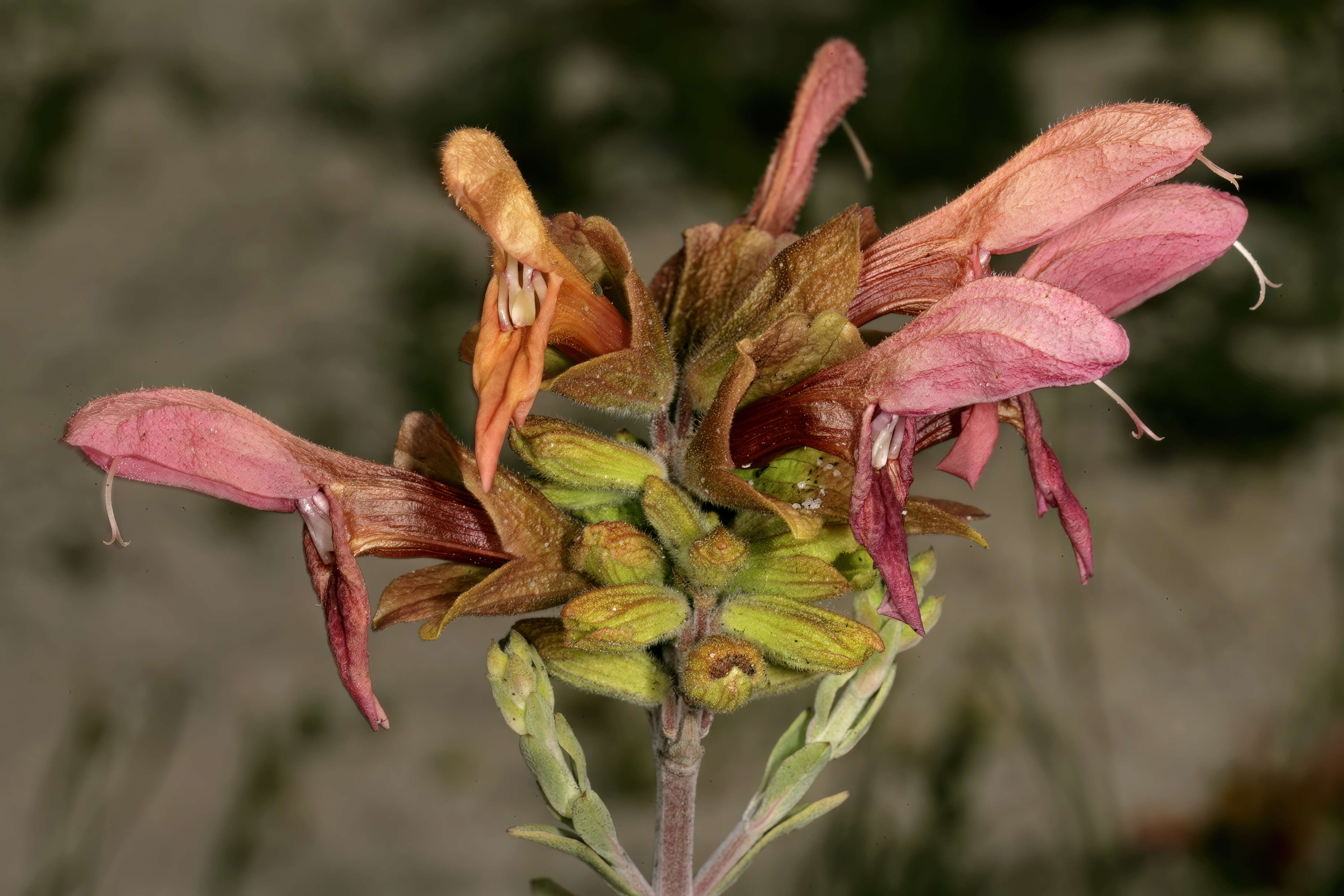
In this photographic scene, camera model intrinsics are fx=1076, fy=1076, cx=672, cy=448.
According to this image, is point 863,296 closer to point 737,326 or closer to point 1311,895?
point 737,326

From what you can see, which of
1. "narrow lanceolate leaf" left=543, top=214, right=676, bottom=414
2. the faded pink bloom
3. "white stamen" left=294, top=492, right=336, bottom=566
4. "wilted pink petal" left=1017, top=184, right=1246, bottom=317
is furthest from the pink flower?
"wilted pink petal" left=1017, top=184, right=1246, bottom=317

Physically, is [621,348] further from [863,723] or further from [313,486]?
[863,723]

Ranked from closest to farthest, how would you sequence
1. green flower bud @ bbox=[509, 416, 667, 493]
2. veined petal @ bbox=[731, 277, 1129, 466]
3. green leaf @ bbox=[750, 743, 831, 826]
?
veined petal @ bbox=[731, 277, 1129, 466] < green flower bud @ bbox=[509, 416, 667, 493] < green leaf @ bbox=[750, 743, 831, 826]

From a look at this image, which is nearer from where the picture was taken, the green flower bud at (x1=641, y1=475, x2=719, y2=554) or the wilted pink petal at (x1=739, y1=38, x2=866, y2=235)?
the green flower bud at (x1=641, y1=475, x2=719, y2=554)

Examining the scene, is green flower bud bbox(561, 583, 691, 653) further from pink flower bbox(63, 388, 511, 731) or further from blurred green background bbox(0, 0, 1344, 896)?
blurred green background bbox(0, 0, 1344, 896)

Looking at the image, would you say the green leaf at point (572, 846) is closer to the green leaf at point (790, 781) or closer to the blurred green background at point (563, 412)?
the green leaf at point (790, 781)

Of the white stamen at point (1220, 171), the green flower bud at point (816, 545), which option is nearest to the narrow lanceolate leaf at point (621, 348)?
the green flower bud at point (816, 545)
